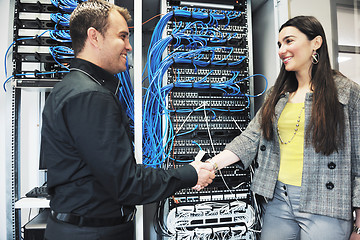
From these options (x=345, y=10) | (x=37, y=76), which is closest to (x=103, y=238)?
(x=37, y=76)

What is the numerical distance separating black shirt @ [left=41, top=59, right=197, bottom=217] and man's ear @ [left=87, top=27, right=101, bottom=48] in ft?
0.41

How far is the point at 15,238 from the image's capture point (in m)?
1.44

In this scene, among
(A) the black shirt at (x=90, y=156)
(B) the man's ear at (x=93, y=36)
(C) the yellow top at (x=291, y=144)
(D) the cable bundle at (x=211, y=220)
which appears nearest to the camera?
(A) the black shirt at (x=90, y=156)

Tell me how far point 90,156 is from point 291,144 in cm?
95

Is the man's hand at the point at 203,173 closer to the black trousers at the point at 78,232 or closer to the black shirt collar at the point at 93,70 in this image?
the black trousers at the point at 78,232

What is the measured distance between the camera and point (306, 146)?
1.08 meters

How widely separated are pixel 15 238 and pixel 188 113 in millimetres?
1363

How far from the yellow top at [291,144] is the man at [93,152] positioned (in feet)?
1.81

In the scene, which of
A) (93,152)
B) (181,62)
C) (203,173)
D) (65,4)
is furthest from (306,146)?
(65,4)

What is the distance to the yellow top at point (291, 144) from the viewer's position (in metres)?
1.12

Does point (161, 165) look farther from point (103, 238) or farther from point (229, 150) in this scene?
point (103, 238)

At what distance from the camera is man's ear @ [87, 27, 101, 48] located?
0.94m

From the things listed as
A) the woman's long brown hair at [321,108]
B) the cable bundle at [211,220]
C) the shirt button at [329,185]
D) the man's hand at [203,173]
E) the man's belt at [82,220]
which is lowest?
the cable bundle at [211,220]

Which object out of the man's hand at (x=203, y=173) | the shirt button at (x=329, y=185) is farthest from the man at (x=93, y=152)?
the shirt button at (x=329, y=185)
